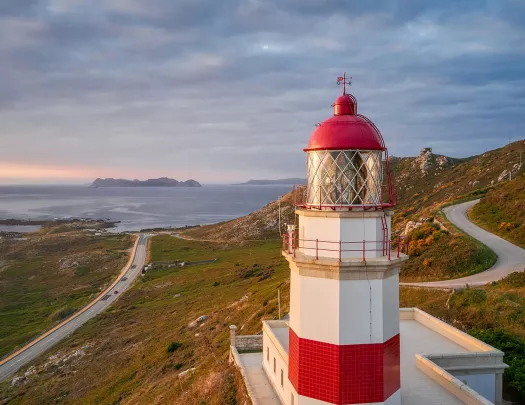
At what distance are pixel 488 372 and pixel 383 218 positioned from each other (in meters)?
7.63

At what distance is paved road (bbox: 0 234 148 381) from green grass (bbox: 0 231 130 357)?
1708 mm

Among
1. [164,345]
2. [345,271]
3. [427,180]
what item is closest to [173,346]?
[164,345]

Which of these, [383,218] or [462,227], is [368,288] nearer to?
[383,218]

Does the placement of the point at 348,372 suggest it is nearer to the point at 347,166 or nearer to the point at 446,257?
the point at 347,166

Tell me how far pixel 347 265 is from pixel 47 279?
6705 centimetres

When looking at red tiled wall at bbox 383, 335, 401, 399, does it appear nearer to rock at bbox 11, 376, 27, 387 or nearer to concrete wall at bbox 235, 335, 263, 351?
concrete wall at bbox 235, 335, 263, 351

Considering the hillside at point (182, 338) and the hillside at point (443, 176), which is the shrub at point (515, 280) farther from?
the hillside at point (443, 176)

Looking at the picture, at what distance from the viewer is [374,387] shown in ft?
29.3

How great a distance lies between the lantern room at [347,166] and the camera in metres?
8.73

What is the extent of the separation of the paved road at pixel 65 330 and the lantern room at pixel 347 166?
3077 centimetres

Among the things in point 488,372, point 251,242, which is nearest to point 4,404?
point 488,372

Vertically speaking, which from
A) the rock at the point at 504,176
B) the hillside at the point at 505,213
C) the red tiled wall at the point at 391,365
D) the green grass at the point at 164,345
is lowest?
the green grass at the point at 164,345

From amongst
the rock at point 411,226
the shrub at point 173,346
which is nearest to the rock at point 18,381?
the shrub at point 173,346

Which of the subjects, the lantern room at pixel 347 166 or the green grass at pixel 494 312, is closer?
the lantern room at pixel 347 166
